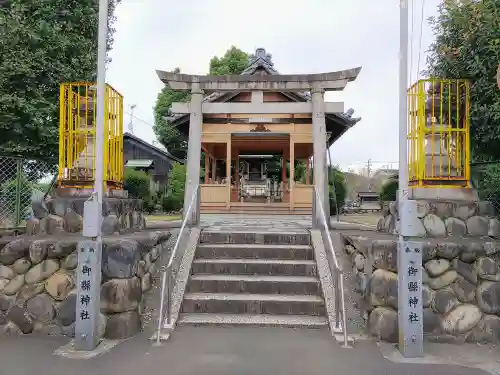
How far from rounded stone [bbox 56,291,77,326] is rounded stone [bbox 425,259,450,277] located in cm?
427

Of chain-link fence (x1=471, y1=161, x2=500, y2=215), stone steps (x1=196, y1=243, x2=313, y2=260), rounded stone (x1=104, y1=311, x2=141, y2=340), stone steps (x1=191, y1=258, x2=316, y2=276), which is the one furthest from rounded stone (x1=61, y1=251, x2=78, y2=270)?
chain-link fence (x1=471, y1=161, x2=500, y2=215)

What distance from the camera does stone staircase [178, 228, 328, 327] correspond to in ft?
17.7

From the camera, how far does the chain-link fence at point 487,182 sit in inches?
272

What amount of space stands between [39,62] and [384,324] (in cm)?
730

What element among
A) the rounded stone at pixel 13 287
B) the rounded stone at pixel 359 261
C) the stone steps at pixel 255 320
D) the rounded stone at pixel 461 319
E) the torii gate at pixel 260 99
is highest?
the torii gate at pixel 260 99

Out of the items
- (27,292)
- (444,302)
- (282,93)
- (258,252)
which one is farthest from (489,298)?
(282,93)

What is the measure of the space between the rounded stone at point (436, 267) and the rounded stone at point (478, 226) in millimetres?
844

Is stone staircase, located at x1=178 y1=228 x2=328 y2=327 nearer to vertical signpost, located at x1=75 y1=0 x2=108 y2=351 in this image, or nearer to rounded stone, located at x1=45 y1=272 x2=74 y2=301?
vertical signpost, located at x1=75 y1=0 x2=108 y2=351

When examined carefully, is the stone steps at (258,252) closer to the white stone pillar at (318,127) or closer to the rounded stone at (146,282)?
the rounded stone at (146,282)

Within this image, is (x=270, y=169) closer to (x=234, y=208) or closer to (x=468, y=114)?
(x=234, y=208)

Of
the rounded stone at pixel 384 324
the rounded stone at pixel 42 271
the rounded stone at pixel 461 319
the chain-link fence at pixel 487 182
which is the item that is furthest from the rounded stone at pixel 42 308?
the chain-link fence at pixel 487 182

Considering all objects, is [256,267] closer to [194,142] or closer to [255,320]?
[255,320]

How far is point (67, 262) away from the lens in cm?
514

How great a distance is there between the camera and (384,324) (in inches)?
189
